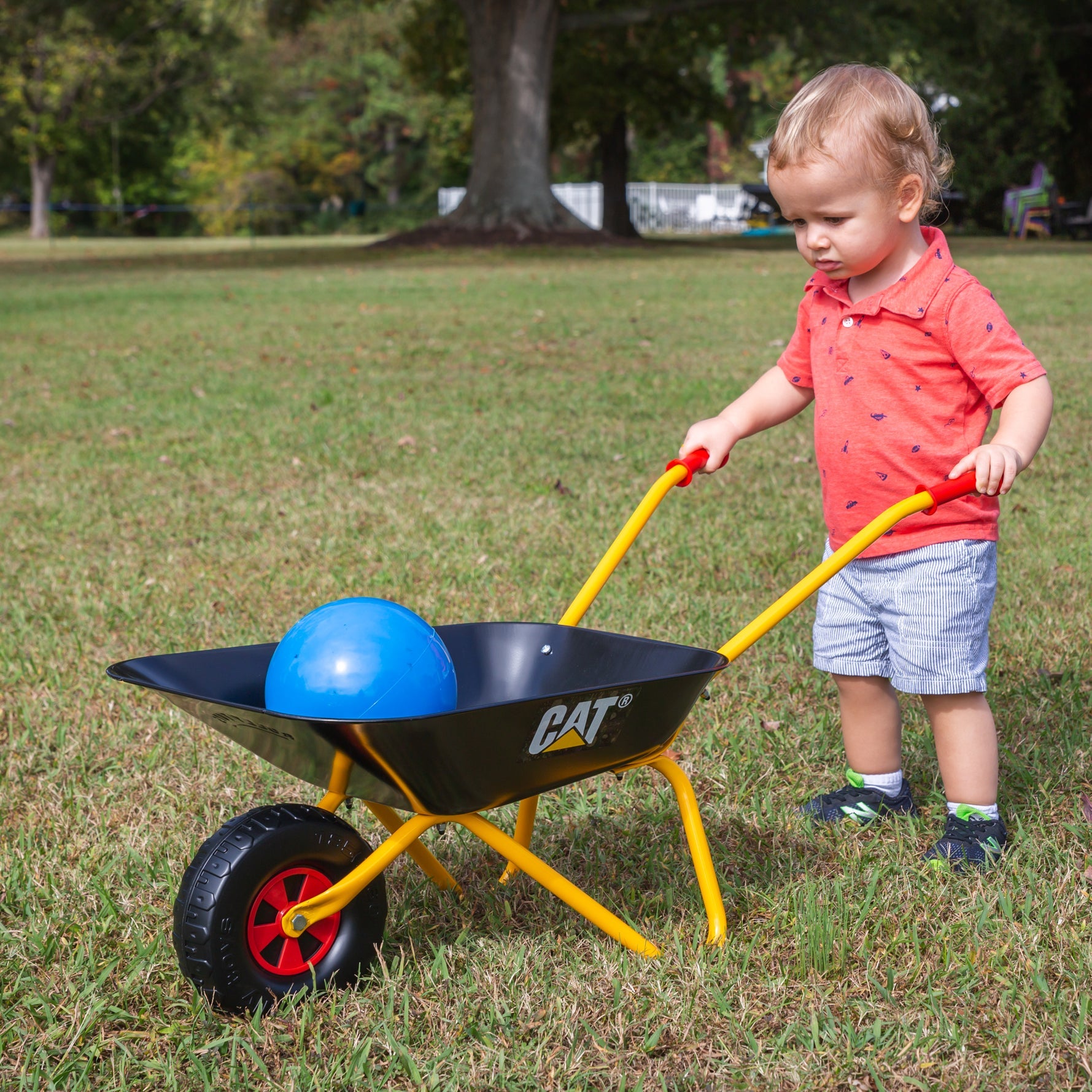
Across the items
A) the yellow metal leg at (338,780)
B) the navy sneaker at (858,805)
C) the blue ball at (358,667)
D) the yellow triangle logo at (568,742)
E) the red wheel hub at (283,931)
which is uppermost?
the blue ball at (358,667)

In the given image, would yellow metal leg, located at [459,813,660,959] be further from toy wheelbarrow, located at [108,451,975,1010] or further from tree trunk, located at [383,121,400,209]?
tree trunk, located at [383,121,400,209]

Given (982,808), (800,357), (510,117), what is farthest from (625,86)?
(982,808)

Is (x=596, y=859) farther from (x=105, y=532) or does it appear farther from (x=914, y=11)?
(x=914, y=11)

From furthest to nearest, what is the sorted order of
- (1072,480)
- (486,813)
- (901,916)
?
1. (1072,480)
2. (486,813)
3. (901,916)

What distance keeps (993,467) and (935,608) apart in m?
0.45

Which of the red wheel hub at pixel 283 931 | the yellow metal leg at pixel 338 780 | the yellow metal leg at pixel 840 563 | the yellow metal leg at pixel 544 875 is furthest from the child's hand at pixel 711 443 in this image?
the red wheel hub at pixel 283 931

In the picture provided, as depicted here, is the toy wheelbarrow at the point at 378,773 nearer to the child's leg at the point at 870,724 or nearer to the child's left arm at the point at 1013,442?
the child's left arm at the point at 1013,442

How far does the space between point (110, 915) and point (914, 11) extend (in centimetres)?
2720

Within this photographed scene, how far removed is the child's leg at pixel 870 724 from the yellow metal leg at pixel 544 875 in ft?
2.73

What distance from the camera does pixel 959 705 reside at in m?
2.54

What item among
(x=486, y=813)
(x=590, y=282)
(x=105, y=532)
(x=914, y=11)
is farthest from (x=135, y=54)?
(x=486, y=813)

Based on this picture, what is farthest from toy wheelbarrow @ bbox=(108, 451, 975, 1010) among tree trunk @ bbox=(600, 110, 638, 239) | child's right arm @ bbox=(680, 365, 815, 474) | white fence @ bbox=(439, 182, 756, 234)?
white fence @ bbox=(439, 182, 756, 234)

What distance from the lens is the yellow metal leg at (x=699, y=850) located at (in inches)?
86.0

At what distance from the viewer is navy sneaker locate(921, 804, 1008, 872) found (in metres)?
2.51
